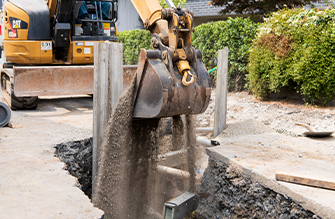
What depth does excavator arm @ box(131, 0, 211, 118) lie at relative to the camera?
10.9ft

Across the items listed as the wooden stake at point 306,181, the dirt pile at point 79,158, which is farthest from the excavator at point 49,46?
the wooden stake at point 306,181

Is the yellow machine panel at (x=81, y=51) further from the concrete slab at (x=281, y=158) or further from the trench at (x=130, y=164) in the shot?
the concrete slab at (x=281, y=158)

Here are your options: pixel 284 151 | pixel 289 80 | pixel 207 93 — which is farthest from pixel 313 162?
pixel 289 80

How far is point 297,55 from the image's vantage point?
7324 mm

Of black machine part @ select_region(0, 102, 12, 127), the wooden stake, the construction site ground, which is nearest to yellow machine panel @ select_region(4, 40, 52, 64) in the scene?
the construction site ground

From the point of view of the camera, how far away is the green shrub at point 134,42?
1441 cm

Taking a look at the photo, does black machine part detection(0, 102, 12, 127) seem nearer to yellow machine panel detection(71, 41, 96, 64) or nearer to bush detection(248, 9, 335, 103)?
yellow machine panel detection(71, 41, 96, 64)

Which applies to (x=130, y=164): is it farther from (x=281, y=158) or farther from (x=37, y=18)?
(x=37, y=18)

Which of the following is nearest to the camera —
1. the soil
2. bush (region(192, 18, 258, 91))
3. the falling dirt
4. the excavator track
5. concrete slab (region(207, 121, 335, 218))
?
concrete slab (region(207, 121, 335, 218))

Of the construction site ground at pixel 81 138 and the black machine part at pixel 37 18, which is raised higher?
the black machine part at pixel 37 18

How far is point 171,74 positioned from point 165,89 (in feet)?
0.66

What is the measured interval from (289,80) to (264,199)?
4.86 m

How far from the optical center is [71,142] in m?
4.88

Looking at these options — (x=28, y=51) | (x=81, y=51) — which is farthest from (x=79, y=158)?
(x=28, y=51)
